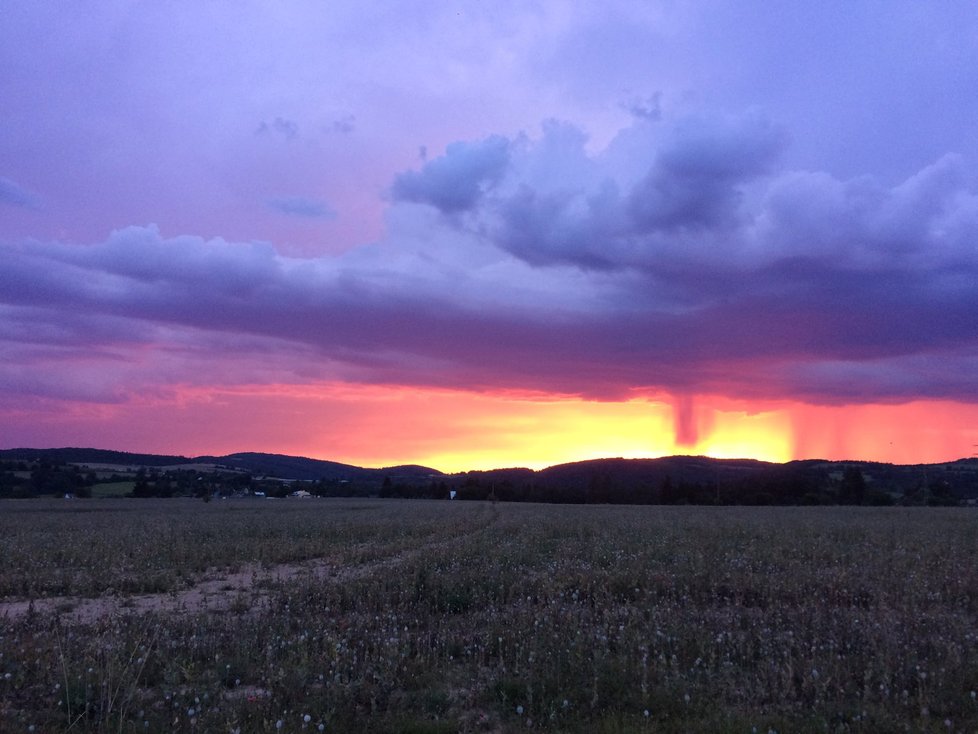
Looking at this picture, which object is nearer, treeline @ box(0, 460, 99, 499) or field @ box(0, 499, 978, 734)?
field @ box(0, 499, 978, 734)

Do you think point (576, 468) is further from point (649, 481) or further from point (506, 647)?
point (506, 647)

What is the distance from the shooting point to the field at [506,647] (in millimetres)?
6133

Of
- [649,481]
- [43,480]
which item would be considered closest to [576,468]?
[649,481]

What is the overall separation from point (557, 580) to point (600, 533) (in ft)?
35.8

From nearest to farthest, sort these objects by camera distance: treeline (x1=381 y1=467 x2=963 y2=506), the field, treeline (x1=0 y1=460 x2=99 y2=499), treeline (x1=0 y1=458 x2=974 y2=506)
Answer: the field, treeline (x1=381 y1=467 x2=963 y2=506), treeline (x1=0 y1=460 x2=99 y2=499), treeline (x1=0 y1=458 x2=974 y2=506)

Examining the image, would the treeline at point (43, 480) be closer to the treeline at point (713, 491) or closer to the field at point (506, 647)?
the treeline at point (713, 491)

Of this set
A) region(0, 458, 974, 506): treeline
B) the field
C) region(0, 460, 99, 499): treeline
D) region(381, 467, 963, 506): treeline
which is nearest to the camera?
the field

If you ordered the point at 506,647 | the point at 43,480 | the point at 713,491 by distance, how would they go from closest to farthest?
1. the point at 506,647
2. the point at 713,491
3. the point at 43,480

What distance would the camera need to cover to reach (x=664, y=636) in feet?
26.9

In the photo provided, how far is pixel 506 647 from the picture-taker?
8070 mm

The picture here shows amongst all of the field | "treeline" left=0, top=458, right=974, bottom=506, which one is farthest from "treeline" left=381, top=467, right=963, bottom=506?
the field

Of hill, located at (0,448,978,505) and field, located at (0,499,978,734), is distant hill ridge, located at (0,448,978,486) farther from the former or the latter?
field, located at (0,499,978,734)

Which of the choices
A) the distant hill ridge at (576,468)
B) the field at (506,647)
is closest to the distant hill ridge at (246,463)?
the distant hill ridge at (576,468)

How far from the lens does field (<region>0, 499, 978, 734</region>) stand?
6.13 metres
